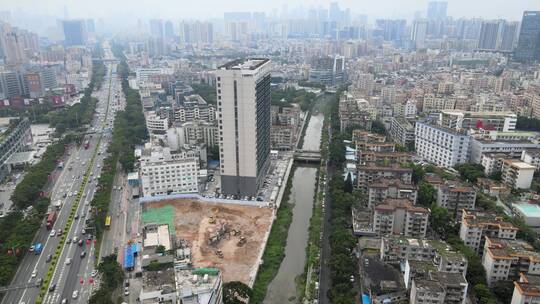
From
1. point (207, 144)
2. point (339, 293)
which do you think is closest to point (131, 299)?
point (339, 293)

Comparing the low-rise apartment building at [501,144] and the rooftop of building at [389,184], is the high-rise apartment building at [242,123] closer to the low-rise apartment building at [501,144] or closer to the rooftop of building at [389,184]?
the rooftop of building at [389,184]

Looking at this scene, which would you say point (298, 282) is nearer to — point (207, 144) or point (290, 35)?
point (207, 144)

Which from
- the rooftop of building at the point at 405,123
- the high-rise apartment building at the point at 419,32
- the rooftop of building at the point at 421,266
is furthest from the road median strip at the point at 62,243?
the high-rise apartment building at the point at 419,32

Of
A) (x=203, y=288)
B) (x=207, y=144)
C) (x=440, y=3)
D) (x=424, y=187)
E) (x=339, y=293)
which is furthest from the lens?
(x=440, y=3)

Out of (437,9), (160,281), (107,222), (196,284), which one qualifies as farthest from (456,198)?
(437,9)

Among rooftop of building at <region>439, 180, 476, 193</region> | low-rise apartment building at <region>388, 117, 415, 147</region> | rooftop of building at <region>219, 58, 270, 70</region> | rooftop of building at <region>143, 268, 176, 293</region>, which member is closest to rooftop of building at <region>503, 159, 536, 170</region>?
rooftop of building at <region>439, 180, 476, 193</region>

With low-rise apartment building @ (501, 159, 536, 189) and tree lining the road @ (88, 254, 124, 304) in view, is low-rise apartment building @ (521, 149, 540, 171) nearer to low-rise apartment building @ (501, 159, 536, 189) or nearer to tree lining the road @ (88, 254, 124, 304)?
low-rise apartment building @ (501, 159, 536, 189)

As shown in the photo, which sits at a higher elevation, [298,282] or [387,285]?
[387,285]
